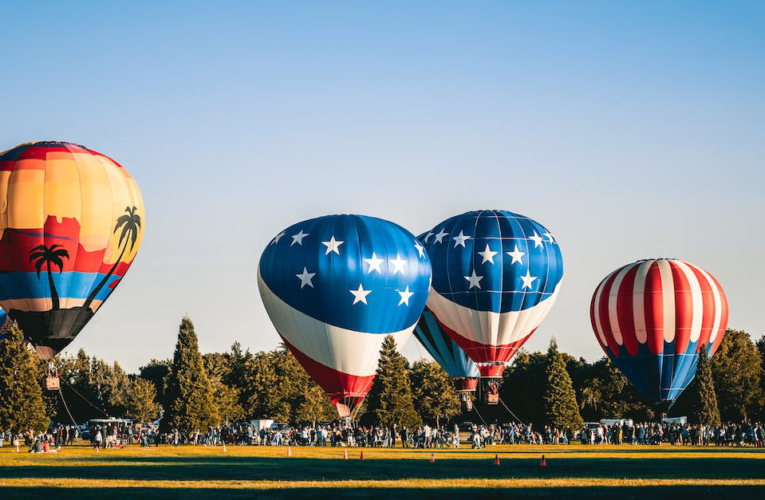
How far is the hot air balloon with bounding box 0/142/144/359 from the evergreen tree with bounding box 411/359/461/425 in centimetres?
5168

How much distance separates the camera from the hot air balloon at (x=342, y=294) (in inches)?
2073

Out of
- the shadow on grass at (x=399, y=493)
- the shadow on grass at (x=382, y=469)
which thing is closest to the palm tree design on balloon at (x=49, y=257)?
the shadow on grass at (x=382, y=469)

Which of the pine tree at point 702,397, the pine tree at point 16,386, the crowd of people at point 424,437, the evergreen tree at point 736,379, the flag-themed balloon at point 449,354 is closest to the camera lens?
the pine tree at point 16,386

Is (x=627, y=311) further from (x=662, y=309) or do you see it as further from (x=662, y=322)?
(x=662, y=322)

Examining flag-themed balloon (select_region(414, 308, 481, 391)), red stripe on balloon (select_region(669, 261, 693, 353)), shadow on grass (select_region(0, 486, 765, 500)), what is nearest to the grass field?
shadow on grass (select_region(0, 486, 765, 500))

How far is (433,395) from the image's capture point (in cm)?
9825

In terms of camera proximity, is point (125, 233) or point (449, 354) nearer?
point (125, 233)

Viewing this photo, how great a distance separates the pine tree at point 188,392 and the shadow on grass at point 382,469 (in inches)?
1141

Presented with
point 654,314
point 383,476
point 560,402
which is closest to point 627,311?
point 654,314

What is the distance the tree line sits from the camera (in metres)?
54.1

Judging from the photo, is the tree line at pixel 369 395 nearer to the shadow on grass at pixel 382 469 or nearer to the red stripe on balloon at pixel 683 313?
the red stripe on balloon at pixel 683 313

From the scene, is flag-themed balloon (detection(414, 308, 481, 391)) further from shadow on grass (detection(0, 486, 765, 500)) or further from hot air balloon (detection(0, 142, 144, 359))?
shadow on grass (detection(0, 486, 765, 500))

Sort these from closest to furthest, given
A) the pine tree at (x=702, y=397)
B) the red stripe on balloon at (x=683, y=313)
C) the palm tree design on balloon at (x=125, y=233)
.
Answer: the palm tree design on balloon at (x=125, y=233)
the pine tree at (x=702, y=397)
the red stripe on balloon at (x=683, y=313)

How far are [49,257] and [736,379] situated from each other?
195 feet
